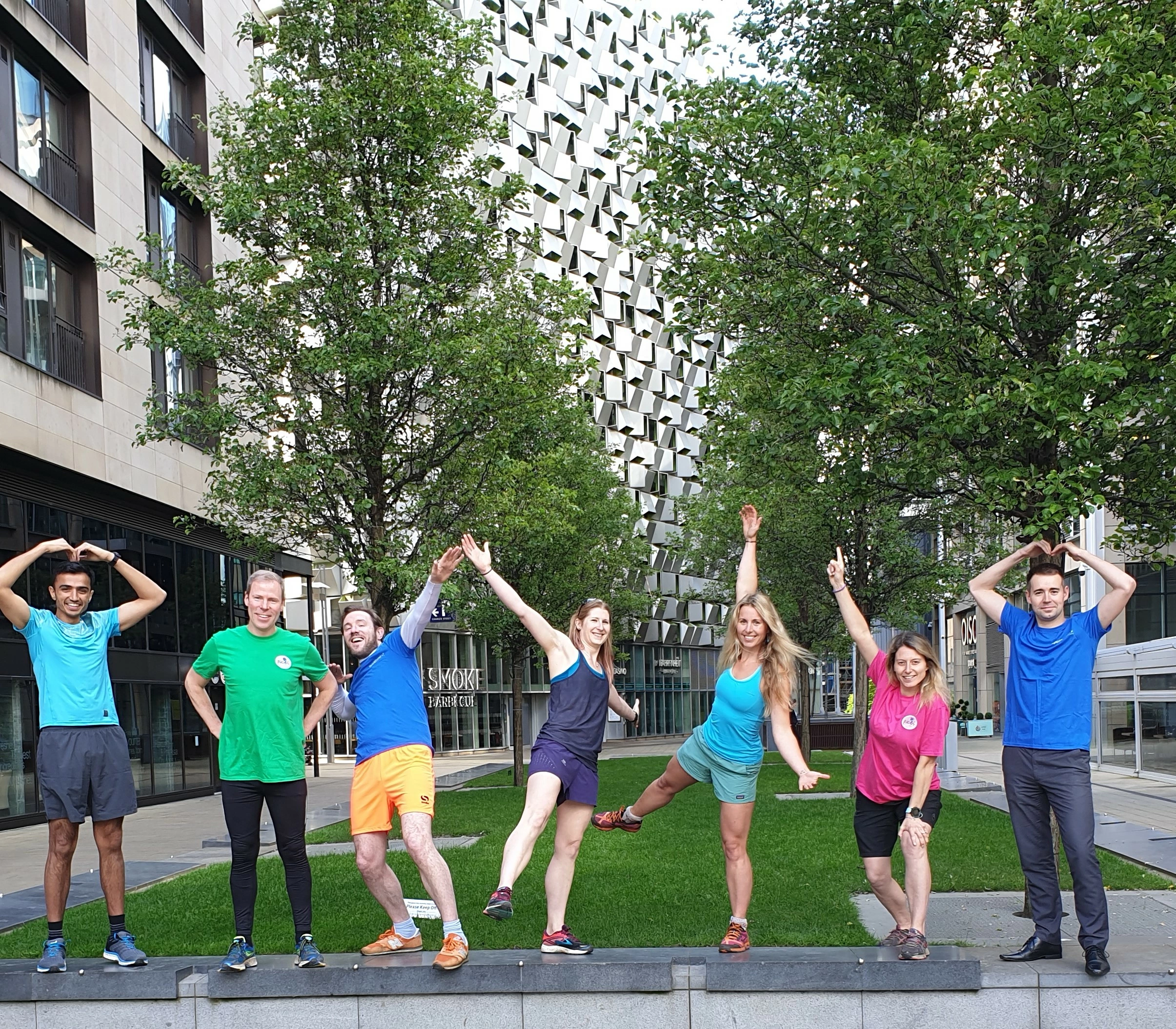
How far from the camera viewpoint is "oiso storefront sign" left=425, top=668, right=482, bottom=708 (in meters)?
48.8

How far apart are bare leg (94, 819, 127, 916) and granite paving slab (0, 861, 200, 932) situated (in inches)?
71.4

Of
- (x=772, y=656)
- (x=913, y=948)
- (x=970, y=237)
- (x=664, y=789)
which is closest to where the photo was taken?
(x=913, y=948)

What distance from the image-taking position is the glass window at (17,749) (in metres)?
19.0

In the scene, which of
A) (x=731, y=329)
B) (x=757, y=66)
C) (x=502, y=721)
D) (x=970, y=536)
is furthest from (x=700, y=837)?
(x=502, y=721)

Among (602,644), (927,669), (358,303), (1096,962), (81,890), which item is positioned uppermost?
(358,303)

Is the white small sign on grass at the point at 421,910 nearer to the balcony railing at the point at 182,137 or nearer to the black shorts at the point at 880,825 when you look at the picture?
the black shorts at the point at 880,825

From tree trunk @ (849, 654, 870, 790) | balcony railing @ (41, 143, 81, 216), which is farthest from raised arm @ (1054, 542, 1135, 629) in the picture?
balcony railing @ (41, 143, 81, 216)

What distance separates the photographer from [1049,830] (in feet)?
22.5

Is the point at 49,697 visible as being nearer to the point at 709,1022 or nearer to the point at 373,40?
the point at 709,1022

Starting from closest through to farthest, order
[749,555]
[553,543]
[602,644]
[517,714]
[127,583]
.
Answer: [602,644]
[749,555]
[127,583]
[553,543]
[517,714]

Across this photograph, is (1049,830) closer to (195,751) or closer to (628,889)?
(628,889)

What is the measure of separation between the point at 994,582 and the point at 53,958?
562 centimetres

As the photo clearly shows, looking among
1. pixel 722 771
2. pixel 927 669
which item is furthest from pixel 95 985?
pixel 927 669

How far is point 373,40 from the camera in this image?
1546 cm
